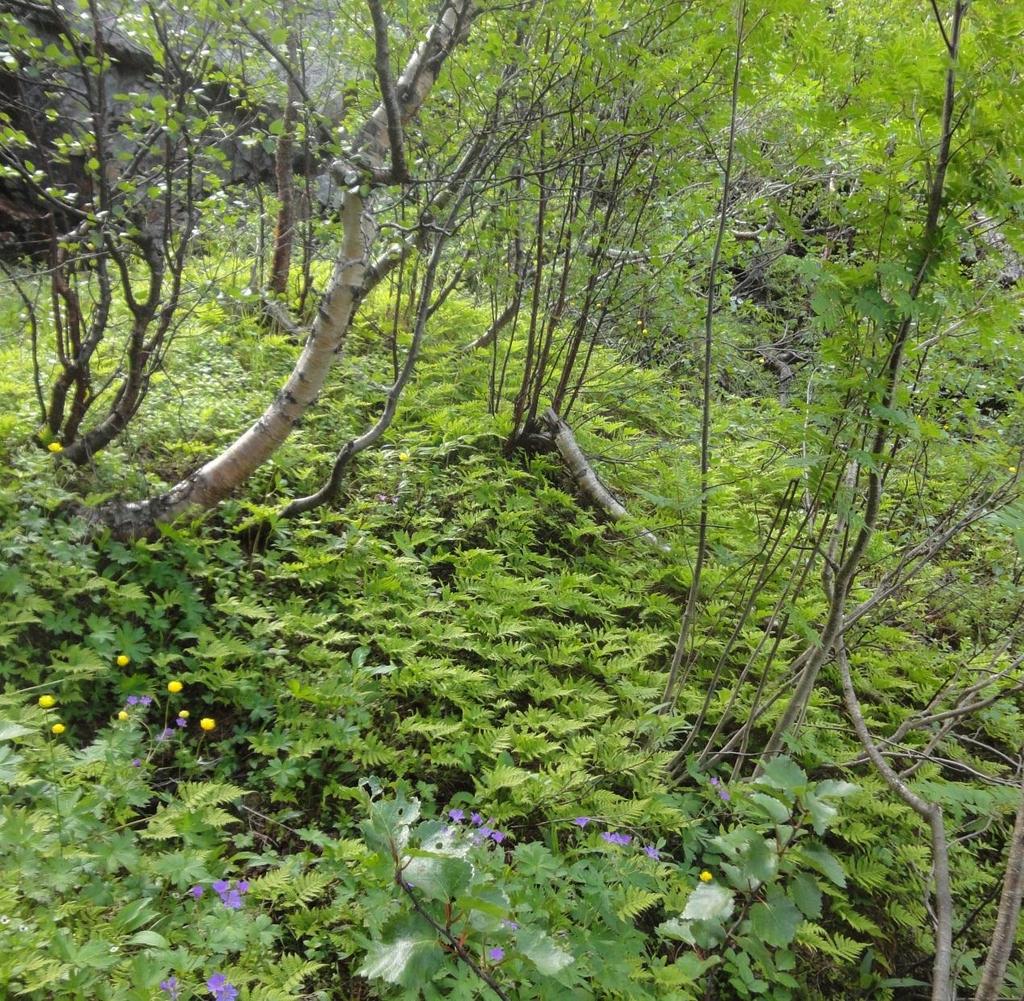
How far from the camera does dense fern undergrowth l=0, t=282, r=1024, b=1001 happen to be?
178 cm

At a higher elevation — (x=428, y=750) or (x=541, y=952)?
(x=541, y=952)

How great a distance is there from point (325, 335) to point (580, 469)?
2144 millimetres

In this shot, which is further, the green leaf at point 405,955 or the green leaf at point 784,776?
the green leaf at point 784,776

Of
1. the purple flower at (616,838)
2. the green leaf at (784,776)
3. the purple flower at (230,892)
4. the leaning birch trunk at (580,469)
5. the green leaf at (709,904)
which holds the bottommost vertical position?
the purple flower at (230,892)

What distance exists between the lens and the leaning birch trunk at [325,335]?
3.10m

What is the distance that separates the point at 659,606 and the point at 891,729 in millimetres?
1347

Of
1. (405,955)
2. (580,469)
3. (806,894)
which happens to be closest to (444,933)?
(405,955)

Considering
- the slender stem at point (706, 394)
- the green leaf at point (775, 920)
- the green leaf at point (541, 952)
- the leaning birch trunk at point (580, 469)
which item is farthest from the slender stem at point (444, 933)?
the leaning birch trunk at point (580, 469)

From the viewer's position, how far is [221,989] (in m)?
1.68

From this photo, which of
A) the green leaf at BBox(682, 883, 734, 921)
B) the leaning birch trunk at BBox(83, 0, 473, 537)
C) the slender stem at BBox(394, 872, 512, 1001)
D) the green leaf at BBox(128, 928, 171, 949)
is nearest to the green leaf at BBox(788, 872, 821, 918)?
the green leaf at BBox(682, 883, 734, 921)

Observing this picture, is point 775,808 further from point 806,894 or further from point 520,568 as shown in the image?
point 520,568

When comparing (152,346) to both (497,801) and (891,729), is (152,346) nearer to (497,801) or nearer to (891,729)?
(497,801)

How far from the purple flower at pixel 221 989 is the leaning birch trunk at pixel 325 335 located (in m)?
2.10

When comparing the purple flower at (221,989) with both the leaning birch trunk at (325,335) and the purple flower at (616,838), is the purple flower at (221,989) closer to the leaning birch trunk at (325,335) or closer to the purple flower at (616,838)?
the purple flower at (616,838)
